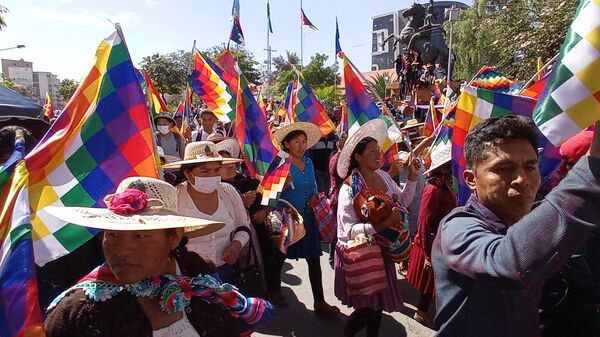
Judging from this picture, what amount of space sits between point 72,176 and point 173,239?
0.95 m

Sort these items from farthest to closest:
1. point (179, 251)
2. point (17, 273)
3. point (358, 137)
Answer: point (358, 137) → point (179, 251) → point (17, 273)

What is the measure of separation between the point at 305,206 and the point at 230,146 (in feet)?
3.50

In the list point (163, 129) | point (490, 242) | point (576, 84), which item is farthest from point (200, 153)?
point (163, 129)

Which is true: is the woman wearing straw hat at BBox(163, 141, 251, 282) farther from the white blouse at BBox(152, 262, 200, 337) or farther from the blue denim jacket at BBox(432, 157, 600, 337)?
the blue denim jacket at BBox(432, 157, 600, 337)

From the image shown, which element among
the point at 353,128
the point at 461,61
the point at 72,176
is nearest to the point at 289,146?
the point at 353,128

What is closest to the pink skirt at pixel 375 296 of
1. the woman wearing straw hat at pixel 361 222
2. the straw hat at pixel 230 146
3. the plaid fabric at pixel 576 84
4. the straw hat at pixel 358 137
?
the woman wearing straw hat at pixel 361 222

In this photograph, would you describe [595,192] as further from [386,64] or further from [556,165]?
[386,64]

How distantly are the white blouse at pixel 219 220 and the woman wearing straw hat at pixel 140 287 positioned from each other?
115 centimetres

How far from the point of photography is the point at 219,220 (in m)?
3.08

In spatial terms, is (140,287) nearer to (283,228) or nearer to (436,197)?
(283,228)

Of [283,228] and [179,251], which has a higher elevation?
[179,251]

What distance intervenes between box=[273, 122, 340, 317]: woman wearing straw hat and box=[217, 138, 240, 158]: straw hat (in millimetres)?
557

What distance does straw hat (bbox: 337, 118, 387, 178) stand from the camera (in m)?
3.49

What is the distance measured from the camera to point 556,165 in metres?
2.36
